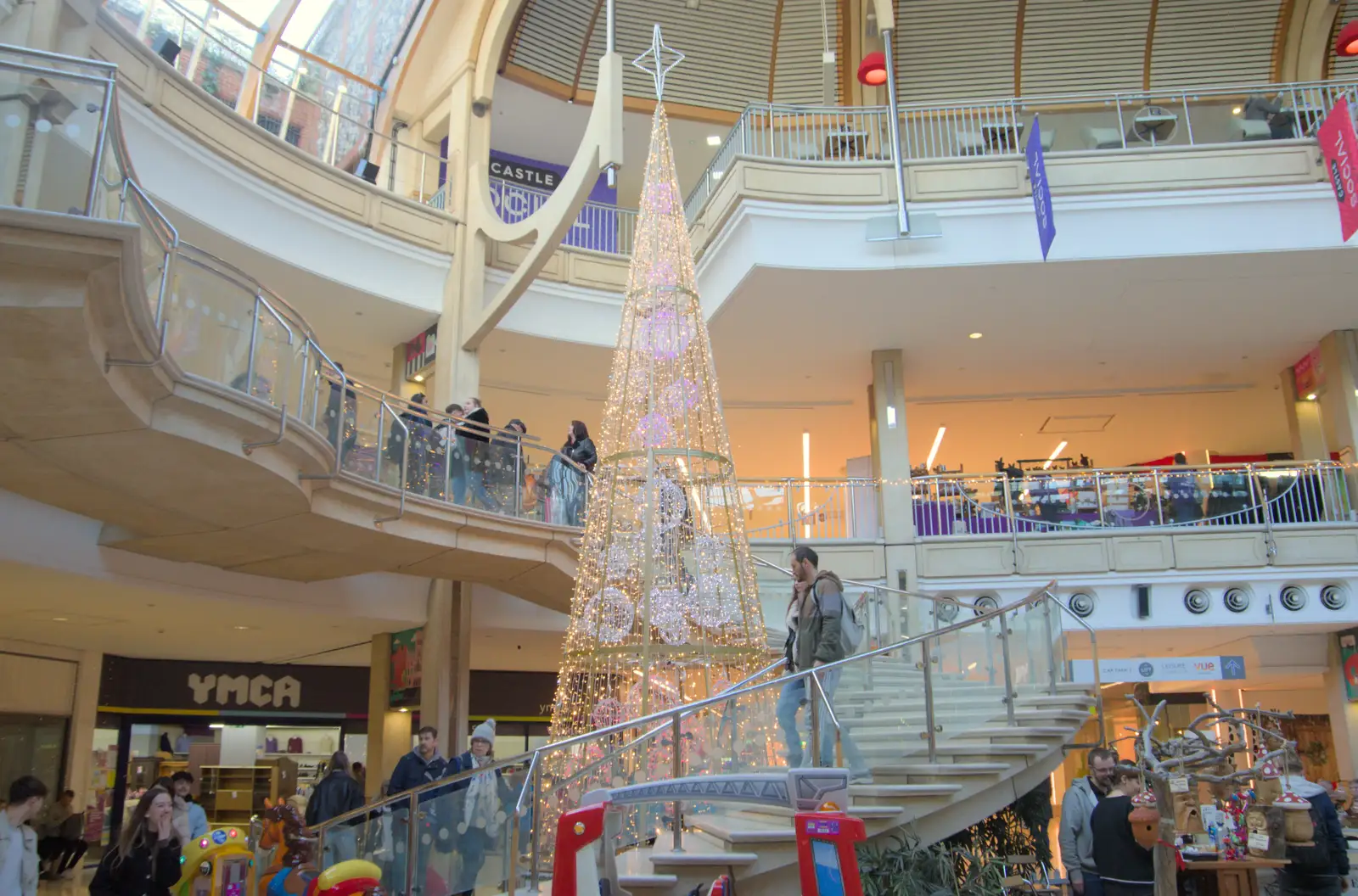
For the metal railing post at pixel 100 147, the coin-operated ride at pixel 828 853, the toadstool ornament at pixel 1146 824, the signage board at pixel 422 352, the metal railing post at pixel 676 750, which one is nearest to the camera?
the coin-operated ride at pixel 828 853

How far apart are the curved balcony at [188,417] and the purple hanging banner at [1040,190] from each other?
6078 mm

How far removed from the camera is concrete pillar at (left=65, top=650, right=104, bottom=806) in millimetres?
14102

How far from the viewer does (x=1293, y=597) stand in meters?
13.6

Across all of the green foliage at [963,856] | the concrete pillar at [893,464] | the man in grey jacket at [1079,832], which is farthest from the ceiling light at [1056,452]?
the man in grey jacket at [1079,832]

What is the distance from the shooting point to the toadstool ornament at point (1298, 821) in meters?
5.84

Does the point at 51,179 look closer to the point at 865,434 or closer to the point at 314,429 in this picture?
the point at 314,429

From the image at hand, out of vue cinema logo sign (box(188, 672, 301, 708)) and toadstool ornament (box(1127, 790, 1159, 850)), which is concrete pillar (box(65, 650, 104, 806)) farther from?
toadstool ornament (box(1127, 790, 1159, 850))

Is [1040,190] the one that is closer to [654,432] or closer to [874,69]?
[874,69]

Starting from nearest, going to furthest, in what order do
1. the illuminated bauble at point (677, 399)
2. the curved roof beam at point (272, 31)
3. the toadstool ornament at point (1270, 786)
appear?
the toadstool ornament at point (1270, 786), the illuminated bauble at point (677, 399), the curved roof beam at point (272, 31)

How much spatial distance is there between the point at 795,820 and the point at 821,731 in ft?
12.2

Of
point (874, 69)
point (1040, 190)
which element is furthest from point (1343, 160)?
point (874, 69)

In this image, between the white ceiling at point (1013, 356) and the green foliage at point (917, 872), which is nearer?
the green foliage at point (917, 872)

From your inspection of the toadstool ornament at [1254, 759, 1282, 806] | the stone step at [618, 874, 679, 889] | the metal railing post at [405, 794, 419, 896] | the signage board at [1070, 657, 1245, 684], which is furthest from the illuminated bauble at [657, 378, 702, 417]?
the signage board at [1070, 657, 1245, 684]

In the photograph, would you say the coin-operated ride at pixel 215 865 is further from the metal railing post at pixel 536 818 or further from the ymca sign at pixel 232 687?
the ymca sign at pixel 232 687
